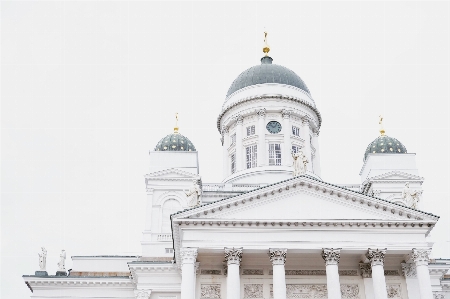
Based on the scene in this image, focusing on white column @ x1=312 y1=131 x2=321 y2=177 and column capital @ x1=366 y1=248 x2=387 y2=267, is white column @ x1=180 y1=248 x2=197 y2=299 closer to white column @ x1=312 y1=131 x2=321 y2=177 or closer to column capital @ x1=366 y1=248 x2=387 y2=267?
column capital @ x1=366 y1=248 x2=387 y2=267

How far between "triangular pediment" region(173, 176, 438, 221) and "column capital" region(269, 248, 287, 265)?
1.49 meters

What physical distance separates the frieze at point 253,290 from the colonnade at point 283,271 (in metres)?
2.40

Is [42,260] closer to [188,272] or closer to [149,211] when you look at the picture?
[149,211]

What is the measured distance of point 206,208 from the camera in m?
28.7

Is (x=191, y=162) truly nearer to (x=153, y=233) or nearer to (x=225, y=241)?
(x=153, y=233)

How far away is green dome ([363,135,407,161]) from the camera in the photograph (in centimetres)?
4103

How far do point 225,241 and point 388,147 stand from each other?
17.3 metres

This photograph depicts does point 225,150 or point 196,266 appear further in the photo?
point 225,150

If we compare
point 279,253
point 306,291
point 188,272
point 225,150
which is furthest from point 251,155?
point 188,272

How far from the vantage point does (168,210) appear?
37719mm

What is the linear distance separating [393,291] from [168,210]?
1425cm

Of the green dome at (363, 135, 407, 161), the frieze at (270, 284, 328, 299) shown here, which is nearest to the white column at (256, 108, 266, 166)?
the green dome at (363, 135, 407, 161)

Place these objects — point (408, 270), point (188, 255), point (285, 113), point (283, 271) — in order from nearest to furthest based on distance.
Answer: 1. point (283, 271)
2. point (188, 255)
3. point (408, 270)
4. point (285, 113)

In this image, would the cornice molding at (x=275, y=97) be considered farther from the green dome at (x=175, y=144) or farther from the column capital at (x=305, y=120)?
the green dome at (x=175, y=144)
